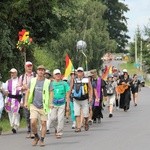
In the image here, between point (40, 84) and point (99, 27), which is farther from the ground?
point (99, 27)

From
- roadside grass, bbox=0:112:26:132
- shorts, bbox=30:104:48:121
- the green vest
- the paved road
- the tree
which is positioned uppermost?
the tree

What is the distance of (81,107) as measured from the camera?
18.4 metres

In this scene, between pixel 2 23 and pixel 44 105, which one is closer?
pixel 44 105

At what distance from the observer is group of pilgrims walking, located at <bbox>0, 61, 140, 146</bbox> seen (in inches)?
578

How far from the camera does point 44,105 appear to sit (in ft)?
48.0

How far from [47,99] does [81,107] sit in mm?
3890

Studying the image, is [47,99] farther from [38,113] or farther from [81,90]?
[81,90]

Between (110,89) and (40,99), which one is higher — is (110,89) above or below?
above

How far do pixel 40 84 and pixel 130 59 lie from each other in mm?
123022

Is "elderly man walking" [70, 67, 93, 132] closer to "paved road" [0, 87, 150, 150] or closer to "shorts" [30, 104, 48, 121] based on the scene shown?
"paved road" [0, 87, 150, 150]

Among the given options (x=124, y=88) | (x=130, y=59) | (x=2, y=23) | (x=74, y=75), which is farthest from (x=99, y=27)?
(x=130, y=59)

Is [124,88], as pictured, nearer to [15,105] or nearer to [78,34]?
[15,105]

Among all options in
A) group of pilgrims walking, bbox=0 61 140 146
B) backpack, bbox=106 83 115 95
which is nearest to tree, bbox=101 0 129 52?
backpack, bbox=106 83 115 95

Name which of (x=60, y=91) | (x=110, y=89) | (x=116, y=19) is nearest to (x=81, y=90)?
(x=60, y=91)
